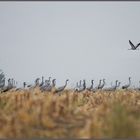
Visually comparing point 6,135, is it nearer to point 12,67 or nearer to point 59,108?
point 59,108

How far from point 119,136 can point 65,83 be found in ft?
14.7

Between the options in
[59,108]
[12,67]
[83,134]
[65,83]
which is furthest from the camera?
[65,83]

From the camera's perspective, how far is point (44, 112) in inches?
113

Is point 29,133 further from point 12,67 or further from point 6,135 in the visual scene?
point 12,67

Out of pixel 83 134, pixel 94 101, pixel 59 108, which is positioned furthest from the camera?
pixel 94 101

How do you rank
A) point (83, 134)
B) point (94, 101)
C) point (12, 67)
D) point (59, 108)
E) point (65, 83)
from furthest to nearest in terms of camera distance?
point (65, 83)
point (12, 67)
point (94, 101)
point (59, 108)
point (83, 134)

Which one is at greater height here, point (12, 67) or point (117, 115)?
point (12, 67)

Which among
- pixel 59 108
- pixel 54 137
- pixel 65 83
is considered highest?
pixel 65 83

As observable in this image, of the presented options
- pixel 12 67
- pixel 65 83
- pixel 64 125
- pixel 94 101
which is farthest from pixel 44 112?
pixel 65 83

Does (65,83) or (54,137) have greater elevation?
(65,83)

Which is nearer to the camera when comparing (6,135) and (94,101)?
(6,135)

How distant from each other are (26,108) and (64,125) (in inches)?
12.5

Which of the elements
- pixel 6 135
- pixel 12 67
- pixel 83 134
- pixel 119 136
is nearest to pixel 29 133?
pixel 6 135

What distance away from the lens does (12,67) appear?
654cm
